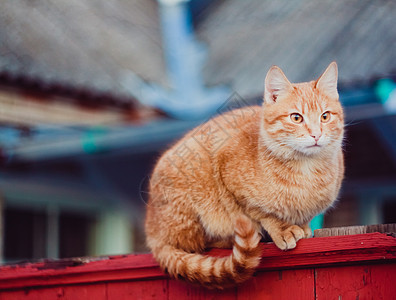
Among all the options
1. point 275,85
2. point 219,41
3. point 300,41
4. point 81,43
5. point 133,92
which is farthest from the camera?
point 219,41

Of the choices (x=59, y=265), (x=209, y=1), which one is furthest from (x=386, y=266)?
(x=209, y=1)

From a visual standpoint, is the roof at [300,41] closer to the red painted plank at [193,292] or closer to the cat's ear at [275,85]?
the cat's ear at [275,85]

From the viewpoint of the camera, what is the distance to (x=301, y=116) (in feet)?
6.48

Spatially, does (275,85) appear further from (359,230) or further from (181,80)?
(181,80)

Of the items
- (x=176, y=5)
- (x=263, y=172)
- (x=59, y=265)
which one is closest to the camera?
(x=263, y=172)

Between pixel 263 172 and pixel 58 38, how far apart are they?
459 cm

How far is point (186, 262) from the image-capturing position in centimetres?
192

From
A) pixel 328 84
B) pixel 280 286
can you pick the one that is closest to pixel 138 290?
pixel 280 286

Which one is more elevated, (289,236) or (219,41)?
(219,41)

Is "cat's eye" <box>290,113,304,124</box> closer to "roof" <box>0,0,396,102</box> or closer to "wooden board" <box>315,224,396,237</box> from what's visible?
"wooden board" <box>315,224,396,237</box>

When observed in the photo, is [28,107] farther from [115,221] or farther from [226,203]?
[226,203]

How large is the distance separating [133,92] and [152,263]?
3.14 metres

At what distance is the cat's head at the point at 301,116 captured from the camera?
1933 mm

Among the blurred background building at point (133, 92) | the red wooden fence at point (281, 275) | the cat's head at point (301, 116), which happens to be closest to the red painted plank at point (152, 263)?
the red wooden fence at point (281, 275)
